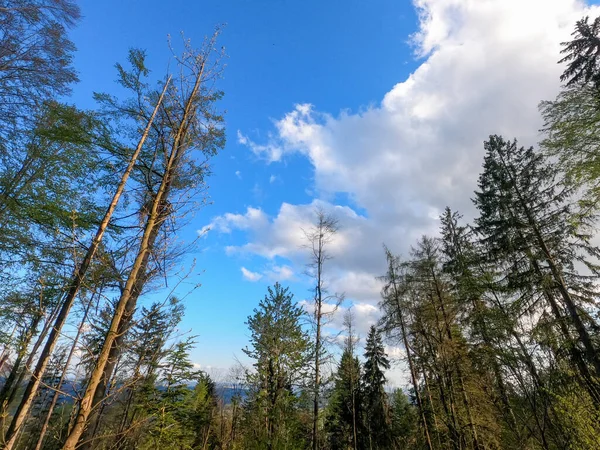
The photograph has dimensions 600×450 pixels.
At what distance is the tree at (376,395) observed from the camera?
21016 millimetres

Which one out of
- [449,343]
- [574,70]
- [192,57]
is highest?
[574,70]

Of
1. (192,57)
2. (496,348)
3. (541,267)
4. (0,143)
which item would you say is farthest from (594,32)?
(0,143)

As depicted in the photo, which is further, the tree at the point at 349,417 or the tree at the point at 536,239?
the tree at the point at 349,417

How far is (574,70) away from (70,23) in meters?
17.4

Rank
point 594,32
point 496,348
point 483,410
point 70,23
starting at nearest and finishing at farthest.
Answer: point 496,348
point 70,23
point 594,32
point 483,410

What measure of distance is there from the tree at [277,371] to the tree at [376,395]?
471 inches

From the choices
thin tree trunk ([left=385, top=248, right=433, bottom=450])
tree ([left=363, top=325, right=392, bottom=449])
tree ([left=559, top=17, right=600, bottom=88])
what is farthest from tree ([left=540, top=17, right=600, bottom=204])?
tree ([left=363, top=325, right=392, bottom=449])

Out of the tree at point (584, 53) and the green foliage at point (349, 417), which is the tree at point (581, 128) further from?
the green foliage at point (349, 417)

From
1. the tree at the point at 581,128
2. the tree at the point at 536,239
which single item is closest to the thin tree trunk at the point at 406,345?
the tree at the point at 536,239

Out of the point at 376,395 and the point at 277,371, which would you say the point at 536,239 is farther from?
the point at 376,395

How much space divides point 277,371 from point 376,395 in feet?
52.4

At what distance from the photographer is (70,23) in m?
8.52

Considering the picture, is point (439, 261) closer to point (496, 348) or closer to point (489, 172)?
point (489, 172)

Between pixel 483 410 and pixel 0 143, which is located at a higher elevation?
pixel 0 143
